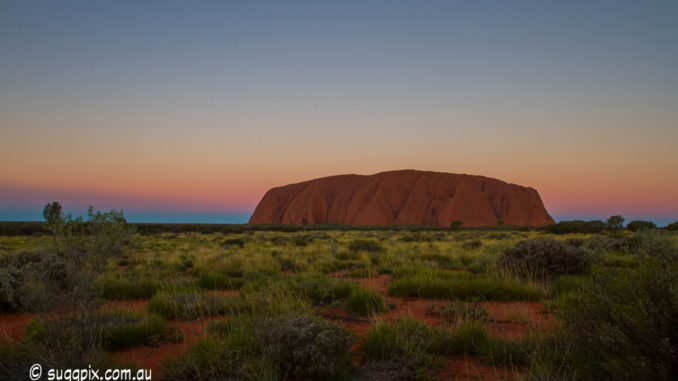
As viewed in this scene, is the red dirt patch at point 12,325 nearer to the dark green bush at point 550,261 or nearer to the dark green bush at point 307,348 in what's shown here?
the dark green bush at point 307,348

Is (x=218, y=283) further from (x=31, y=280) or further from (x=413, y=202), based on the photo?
(x=413, y=202)

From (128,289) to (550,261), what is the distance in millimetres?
8957

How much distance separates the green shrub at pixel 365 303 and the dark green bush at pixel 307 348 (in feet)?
6.19

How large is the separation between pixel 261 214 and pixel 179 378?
107045mm

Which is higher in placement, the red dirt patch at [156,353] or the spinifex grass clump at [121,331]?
the spinifex grass clump at [121,331]

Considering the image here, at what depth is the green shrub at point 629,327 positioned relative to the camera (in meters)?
2.22

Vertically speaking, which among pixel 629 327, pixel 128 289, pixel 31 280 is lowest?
pixel 128 289

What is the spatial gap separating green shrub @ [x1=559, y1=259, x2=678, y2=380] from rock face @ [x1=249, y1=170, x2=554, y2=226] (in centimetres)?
8032

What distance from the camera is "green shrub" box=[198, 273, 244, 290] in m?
7.76

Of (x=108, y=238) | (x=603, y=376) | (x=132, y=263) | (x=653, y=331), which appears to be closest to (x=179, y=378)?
(x=108, y=238)

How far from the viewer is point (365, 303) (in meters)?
5.45

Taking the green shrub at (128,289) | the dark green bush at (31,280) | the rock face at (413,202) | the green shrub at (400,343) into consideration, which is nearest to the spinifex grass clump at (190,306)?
the dark green bush at (31,280)

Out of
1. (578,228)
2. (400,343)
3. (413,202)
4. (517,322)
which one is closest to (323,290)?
(400,343)

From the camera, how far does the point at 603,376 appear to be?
2.62m
